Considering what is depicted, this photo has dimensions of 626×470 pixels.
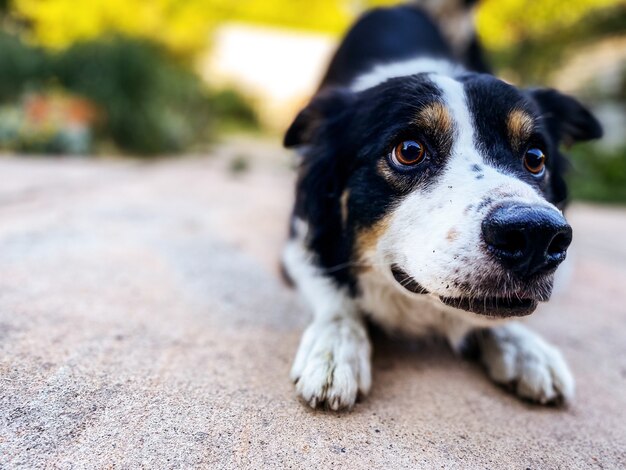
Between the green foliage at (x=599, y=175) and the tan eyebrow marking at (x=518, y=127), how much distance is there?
17.8 ft

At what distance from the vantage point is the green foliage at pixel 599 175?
7090 mm

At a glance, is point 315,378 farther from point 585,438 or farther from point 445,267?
point 585,438

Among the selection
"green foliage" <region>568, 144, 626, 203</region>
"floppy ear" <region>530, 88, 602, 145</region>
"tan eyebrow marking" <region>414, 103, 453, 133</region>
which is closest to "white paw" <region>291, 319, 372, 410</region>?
"tan eyebrow marking" <region>414, 103, 453, 133</region>

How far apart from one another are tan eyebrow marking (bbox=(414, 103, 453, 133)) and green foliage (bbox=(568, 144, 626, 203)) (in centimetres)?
564

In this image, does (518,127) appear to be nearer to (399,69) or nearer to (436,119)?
(436,119)

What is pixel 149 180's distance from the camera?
18.1 feet

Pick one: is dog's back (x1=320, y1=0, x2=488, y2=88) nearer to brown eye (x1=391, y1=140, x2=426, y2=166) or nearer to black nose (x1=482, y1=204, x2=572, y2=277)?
brown eye (x1=391, y1=140, x2=426, y2=166)

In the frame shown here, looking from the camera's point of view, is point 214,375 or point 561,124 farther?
point 561,124

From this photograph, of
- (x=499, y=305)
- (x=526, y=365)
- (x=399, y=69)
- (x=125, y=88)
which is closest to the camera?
(x=499, y=305)

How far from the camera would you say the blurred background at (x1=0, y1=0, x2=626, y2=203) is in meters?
7.15

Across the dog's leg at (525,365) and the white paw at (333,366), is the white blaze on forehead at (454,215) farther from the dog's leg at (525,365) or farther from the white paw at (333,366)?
the dog's leg at (525,365)

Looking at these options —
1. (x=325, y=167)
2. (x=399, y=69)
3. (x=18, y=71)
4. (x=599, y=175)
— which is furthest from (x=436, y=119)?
(x=18, y=71)

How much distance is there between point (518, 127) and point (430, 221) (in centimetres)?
62

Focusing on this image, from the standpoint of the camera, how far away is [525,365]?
1.89 m
